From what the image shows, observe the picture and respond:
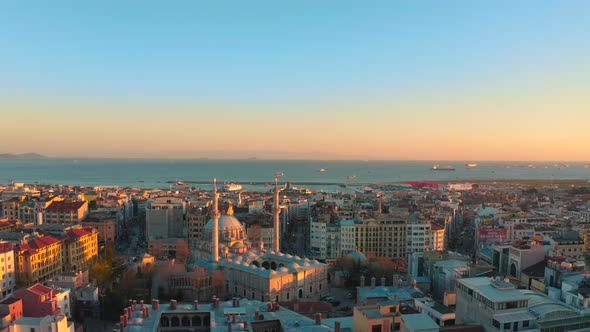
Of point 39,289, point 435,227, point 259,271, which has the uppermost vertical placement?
point 39,289

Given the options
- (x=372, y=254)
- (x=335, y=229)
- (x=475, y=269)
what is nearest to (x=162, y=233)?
(x=335, y=229)

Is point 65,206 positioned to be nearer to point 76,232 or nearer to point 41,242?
point 76,232

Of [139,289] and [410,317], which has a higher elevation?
[410,317]

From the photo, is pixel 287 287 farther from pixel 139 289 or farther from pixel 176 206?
pixel 176 206

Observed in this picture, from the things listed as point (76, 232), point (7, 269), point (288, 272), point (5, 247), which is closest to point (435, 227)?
point (288, 272)

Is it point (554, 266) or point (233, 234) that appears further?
point (233, 234)

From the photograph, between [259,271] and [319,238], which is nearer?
[259,271]
